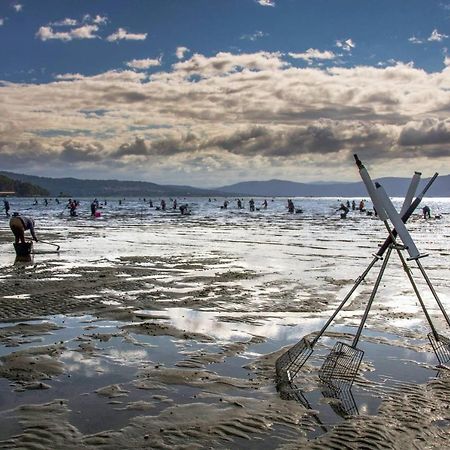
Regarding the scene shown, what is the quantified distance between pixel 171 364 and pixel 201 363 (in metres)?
0.50

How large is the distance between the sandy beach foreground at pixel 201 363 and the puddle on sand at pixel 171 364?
26 millimetres

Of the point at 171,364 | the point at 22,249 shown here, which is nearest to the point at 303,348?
the point at 171,364

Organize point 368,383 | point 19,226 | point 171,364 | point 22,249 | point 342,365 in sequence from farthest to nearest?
point 19,226, point 22,249, point 171,364, point 342,365, point 368,383

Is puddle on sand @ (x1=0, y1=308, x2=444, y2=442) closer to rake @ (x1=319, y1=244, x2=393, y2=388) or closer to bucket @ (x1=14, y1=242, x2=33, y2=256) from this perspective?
rake @ (x1=319, y1=244, x2=393, y2=388)

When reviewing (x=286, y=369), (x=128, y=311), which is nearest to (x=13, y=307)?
(x=128, y=311)

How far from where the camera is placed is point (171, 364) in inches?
339

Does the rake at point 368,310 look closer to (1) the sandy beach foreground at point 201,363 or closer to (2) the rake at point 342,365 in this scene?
(2) the rake at point 342,365

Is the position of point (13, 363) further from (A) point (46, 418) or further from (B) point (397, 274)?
(B) point (397, 274)

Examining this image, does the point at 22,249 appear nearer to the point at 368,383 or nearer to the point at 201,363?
the point at 201,363

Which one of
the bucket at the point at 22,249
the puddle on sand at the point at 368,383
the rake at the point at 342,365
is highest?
the bucket at the point at 22,249

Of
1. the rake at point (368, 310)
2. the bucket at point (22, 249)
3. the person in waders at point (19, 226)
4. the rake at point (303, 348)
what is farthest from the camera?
the person in waders at point (19, 226)

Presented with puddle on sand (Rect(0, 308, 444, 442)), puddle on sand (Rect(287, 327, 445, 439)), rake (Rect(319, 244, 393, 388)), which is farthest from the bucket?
rake (Rect(319, 244, 393, 388))

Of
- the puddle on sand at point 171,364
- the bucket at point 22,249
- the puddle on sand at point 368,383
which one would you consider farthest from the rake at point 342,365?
the bucket at point 22,249

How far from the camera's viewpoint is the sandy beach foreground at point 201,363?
6.22m
